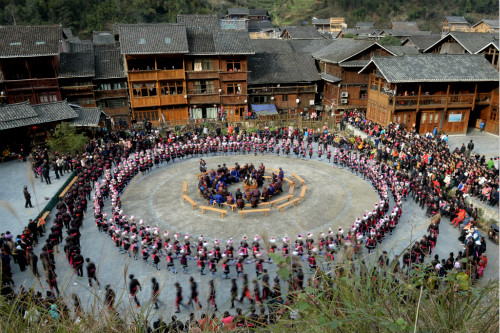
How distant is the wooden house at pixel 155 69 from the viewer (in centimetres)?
3709

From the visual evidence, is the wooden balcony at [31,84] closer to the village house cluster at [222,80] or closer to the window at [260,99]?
the village house cluster at [222,80]

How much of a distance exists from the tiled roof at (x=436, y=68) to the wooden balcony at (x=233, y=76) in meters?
13.7

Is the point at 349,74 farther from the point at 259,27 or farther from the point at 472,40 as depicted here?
the point at 259,27

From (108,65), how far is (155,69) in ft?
19.4

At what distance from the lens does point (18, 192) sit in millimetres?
24047

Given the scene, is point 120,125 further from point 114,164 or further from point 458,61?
point 458,61

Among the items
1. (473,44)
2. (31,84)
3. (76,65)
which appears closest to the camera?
(31,84)

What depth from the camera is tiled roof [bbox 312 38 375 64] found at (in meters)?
41.0

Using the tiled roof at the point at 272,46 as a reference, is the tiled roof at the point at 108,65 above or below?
below

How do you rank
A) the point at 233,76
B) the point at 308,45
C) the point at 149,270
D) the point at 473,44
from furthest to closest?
the point at 308,45
the point at 233,76
the point at 473,44
the point at 149,270

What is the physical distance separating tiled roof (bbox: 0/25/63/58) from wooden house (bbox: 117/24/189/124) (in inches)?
260

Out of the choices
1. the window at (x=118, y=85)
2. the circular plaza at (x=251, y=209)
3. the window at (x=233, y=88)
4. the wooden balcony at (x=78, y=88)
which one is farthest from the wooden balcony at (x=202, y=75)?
the circular plaza at (x=251, y=209)

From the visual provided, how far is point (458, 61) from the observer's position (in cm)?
3453

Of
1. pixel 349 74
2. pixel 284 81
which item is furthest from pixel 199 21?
pixel 349 74
